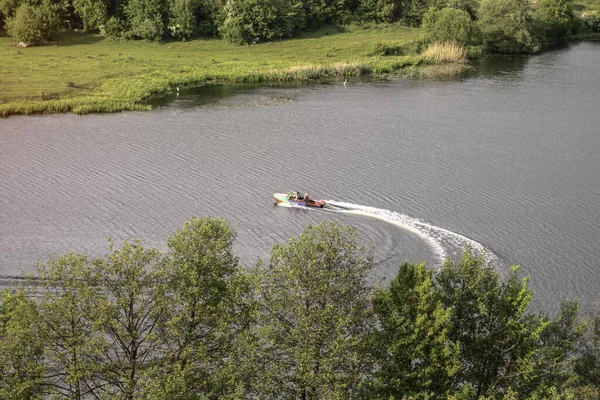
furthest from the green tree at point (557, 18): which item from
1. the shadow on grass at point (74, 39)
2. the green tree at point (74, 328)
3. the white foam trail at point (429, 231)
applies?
the green tree at point (74, 328)

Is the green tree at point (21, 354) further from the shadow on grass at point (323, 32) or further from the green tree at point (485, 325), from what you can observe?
the shadow on grass at point (323, 32)

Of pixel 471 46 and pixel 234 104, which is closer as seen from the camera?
pixel 234 104

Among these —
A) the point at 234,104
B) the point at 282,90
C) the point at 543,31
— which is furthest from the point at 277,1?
the point at 543,31

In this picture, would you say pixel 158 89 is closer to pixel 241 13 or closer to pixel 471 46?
pixel 241 13

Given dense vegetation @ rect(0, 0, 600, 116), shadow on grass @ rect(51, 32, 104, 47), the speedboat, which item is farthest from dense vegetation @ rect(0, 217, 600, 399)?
shadow on grass @ rect(51, 32, 104, 47)

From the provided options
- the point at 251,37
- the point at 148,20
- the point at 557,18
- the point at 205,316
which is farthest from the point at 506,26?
the point at 205,316
